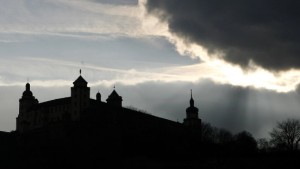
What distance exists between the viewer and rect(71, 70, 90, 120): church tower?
142m

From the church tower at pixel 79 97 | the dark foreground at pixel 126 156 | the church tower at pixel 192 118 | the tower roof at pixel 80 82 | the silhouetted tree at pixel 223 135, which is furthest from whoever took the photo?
the church tower at pixel 192 118

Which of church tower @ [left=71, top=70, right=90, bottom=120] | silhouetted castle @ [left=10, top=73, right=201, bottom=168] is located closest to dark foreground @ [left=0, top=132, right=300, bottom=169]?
silhouetted castle @ [left=10, top=73, right=201, bottom=168]

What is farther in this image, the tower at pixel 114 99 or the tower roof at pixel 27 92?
the tower roof at pixel 27 92

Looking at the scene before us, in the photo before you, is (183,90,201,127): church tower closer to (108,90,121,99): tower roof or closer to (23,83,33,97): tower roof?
(108,90,121,99): tower roof

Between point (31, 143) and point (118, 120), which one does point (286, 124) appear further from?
point (31, 143)

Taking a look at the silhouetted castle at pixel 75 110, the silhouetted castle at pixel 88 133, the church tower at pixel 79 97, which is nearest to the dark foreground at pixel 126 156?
the silhouetted castle at pixel 88 133

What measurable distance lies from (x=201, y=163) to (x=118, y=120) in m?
31.2

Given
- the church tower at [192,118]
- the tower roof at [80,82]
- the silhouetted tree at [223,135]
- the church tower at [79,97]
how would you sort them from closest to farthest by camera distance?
the church tower at [79,97] → the tower roof at [80,82] → the silhouetted tree at [223,135] → the church tower at [192,118]

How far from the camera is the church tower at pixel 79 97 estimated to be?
467ft

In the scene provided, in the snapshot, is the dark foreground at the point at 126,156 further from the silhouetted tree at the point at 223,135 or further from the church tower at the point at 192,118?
the church tower at the point at 192,118

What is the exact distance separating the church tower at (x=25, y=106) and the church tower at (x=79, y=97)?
16198 millimetres

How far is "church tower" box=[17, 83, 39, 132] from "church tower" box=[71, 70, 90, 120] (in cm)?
1620

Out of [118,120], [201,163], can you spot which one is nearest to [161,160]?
[201,163]

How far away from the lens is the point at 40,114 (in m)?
153
